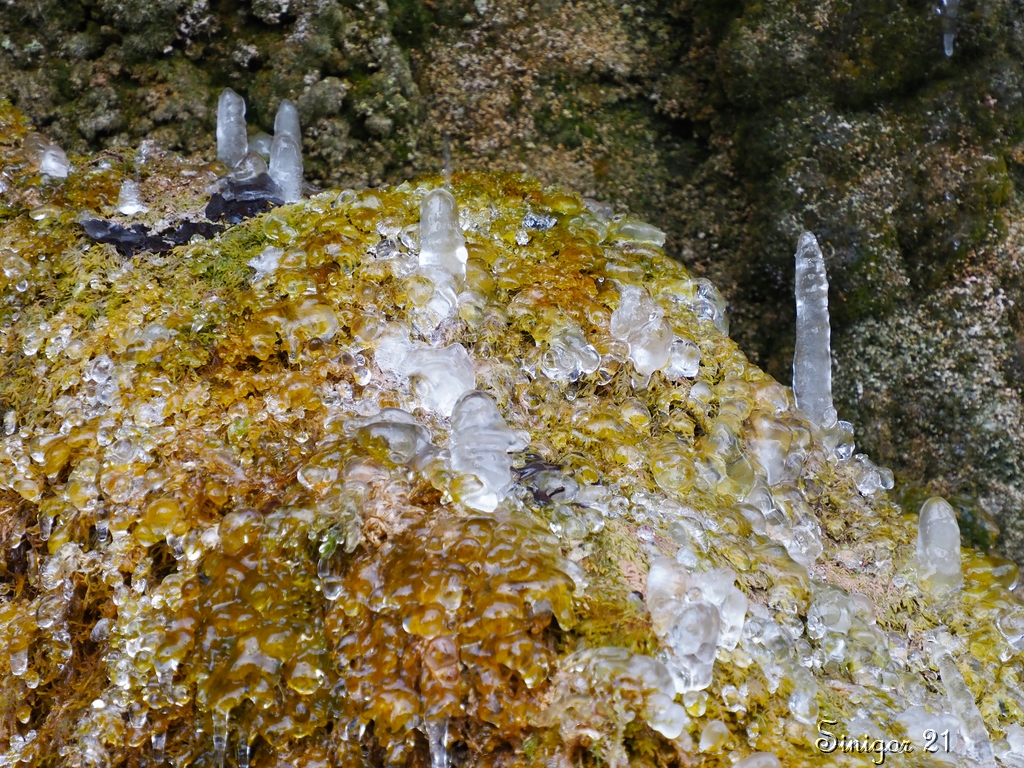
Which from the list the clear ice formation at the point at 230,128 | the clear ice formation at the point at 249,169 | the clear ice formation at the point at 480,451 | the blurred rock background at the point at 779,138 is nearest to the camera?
the clear ice formation at the point at 480,451

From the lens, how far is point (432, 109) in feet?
10.3

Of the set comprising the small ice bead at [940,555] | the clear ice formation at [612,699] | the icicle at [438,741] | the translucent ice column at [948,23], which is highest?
the translucent ice column at [948,23]

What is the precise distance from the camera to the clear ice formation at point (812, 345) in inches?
95.7

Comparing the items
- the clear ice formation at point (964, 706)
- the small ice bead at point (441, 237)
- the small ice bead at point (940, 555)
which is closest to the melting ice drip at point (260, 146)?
the small ice bead at point (441, 237)

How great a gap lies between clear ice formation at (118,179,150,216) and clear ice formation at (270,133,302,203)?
1.29 feet

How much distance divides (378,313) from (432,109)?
153cm

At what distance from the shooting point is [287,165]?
2.57 m

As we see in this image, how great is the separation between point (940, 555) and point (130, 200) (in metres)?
2.40

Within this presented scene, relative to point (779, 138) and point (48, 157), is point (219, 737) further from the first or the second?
point (779, 138)

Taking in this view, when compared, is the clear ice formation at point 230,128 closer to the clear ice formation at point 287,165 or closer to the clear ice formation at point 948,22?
the clear ice formation at point 287,165

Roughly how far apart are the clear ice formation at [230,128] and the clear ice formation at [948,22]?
2.56 m

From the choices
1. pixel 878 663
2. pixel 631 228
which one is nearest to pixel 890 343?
pixel 631 228

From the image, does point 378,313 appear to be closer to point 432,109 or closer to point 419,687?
point 419,687

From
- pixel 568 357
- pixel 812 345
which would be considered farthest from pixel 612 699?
pixel 812 345
